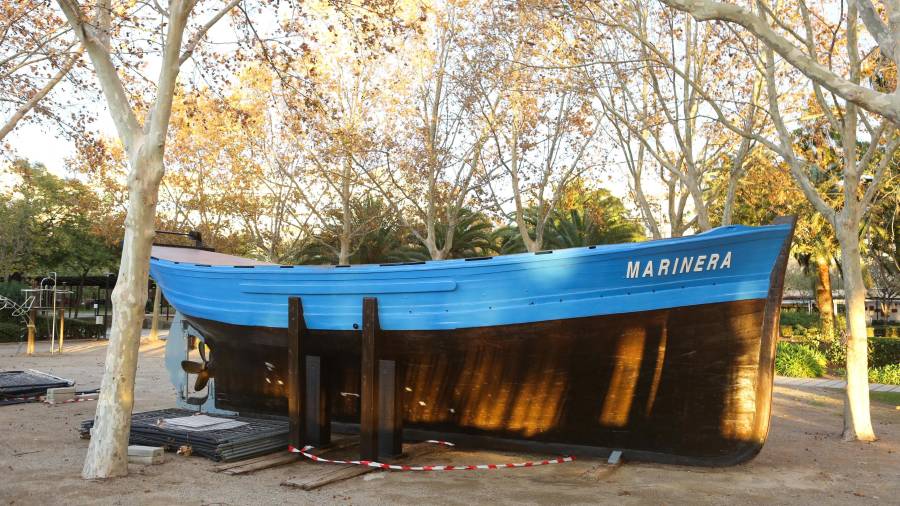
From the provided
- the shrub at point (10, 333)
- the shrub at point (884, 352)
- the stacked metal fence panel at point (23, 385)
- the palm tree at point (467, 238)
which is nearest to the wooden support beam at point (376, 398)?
the stacked metal fence panel at point (23, 385)

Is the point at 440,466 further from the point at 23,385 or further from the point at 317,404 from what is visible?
the point at 23,385

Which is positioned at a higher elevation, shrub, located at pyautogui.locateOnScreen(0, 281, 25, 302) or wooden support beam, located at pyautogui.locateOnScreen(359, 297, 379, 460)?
shrub, located at pyautogui.locateOnScreen(0, 281, 25, 302)

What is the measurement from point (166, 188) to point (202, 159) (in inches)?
95.9

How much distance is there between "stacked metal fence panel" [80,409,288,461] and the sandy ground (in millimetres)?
163

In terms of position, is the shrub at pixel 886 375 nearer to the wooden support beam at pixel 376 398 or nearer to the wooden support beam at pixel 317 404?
the wooden support beam at pixel 376 398

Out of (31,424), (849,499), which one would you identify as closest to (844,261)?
(849,499)

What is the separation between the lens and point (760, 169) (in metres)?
16.2

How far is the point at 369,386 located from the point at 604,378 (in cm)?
238

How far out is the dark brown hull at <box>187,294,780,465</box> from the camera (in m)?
6.74

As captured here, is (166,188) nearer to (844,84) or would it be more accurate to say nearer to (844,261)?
(844,261)

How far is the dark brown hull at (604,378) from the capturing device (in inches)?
265

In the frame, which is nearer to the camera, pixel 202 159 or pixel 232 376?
pixel 232 376

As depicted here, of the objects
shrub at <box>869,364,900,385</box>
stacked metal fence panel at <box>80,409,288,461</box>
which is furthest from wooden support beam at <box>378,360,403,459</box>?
shrub at <box>869,364,900,385</box>

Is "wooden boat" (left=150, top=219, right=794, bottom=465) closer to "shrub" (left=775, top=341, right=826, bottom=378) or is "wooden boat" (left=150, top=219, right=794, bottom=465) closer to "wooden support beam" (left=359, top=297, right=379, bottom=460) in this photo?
"wooden support beam" (left=359, top=297, right=379, bottom=460)
